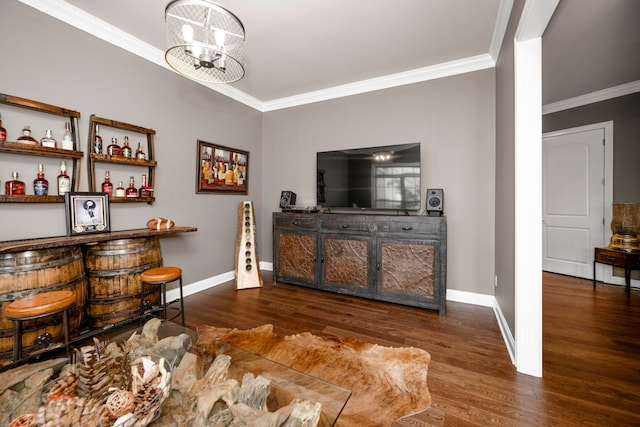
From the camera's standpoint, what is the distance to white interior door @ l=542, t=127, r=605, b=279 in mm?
3764

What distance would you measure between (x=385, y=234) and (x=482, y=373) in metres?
1.46

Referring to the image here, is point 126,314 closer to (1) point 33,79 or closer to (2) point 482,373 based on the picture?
(1) point 33,79

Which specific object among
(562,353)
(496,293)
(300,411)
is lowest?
(562,353)

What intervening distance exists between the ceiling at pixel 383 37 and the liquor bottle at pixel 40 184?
1277mm

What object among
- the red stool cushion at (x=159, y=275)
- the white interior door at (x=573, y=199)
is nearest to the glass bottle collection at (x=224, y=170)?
the red stool cushion at (x=159, y=275)

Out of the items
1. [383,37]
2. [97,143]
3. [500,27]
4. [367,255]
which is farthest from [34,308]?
[500,27]

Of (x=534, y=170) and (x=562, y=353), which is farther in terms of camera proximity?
(x=562, y=353)

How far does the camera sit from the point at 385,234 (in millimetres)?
2848

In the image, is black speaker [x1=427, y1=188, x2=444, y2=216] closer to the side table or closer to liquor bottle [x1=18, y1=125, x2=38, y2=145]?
the side table

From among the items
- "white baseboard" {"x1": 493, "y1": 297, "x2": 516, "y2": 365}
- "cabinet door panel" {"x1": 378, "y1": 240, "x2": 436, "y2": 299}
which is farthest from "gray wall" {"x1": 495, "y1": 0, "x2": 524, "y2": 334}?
"cabinet door panel" {"x1": 378, "y1": 240, "x2": 436, "y2": 299}

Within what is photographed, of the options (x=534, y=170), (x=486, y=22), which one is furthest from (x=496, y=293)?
(x=486, y=22)

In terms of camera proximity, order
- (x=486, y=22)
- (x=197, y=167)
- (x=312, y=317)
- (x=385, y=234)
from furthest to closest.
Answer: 1. (x=197, y=167)
2. (x=385, y=234)
3. (x=312, y=317)
4. (x=486, y=22)

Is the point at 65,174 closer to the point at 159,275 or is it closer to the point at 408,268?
the point at 159,275

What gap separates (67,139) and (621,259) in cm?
611
